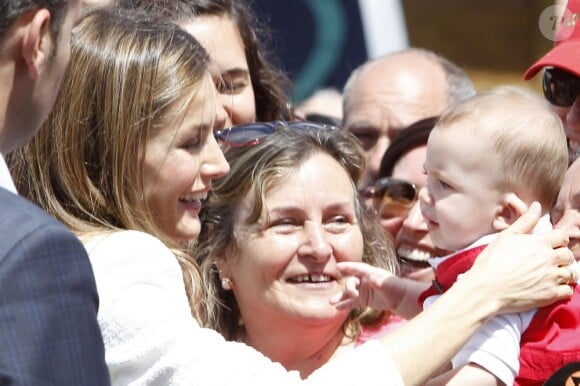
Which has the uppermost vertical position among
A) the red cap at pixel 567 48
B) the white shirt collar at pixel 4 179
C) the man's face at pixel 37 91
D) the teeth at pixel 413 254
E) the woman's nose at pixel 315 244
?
the man's face at pixel 37 91

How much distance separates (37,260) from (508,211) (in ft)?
4.36

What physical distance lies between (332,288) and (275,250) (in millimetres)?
197

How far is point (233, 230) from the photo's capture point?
3.77 m

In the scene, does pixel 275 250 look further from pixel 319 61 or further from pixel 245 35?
pixel 319 61

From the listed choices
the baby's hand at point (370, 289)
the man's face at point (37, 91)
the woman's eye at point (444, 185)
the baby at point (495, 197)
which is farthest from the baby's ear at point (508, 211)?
the man's face at point (37, 91)

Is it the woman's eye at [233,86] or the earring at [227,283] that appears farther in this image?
the woman's eye at [233,86]

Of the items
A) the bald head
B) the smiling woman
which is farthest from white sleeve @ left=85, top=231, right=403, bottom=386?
the bald head

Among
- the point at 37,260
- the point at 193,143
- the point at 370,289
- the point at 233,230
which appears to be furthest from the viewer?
the point at 233,230

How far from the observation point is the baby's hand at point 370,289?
10.5 ft

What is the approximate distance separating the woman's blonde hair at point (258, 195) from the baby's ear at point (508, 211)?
2.88 feet

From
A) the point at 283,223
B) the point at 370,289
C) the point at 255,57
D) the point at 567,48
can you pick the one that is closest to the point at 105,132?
the point at 370,289

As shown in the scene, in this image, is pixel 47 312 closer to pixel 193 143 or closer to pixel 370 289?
pixel 193 143

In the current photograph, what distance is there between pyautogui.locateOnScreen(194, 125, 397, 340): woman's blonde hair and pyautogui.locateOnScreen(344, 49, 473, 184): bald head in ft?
4.46

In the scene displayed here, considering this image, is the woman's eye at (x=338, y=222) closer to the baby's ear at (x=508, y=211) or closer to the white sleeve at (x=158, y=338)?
the baby's ear at (x=508, y=211)
